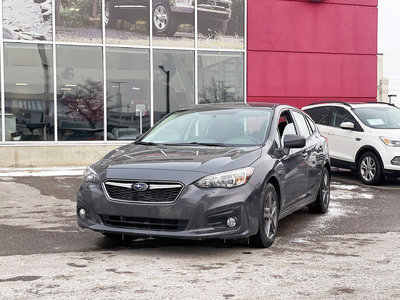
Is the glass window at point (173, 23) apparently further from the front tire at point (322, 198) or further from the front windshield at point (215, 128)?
the front windshield at point (215, 128)

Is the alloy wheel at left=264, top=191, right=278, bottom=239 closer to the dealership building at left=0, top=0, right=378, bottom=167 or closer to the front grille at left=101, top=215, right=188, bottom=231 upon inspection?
the front grille at left=101, top=215, right=188, bottom=231

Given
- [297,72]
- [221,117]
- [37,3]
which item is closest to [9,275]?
[221,117]

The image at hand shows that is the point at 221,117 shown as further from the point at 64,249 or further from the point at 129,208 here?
the point at 64,249

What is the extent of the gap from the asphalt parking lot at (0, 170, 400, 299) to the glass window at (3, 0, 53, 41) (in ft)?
25.2

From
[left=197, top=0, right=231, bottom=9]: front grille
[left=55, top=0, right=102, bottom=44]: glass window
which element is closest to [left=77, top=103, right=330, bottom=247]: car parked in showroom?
[left=55, top=0, right=102, bottom=44]: glass window

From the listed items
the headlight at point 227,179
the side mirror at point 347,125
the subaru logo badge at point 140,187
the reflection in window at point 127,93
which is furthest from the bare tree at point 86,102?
the headlight at point 227,179

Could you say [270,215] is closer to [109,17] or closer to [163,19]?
[109,17]

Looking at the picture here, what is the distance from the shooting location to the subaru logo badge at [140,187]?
534 cm

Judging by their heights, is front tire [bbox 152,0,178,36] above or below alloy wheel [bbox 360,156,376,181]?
above

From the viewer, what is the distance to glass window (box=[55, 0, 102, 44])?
48.7ft

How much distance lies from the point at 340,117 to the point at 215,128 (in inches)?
260

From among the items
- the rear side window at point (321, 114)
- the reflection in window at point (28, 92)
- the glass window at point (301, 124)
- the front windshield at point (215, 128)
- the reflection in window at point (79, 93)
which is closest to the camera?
the front windshield at point (215, 128)

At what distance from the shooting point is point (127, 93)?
15.4 meters

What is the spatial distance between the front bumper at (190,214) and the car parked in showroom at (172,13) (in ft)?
35.2
